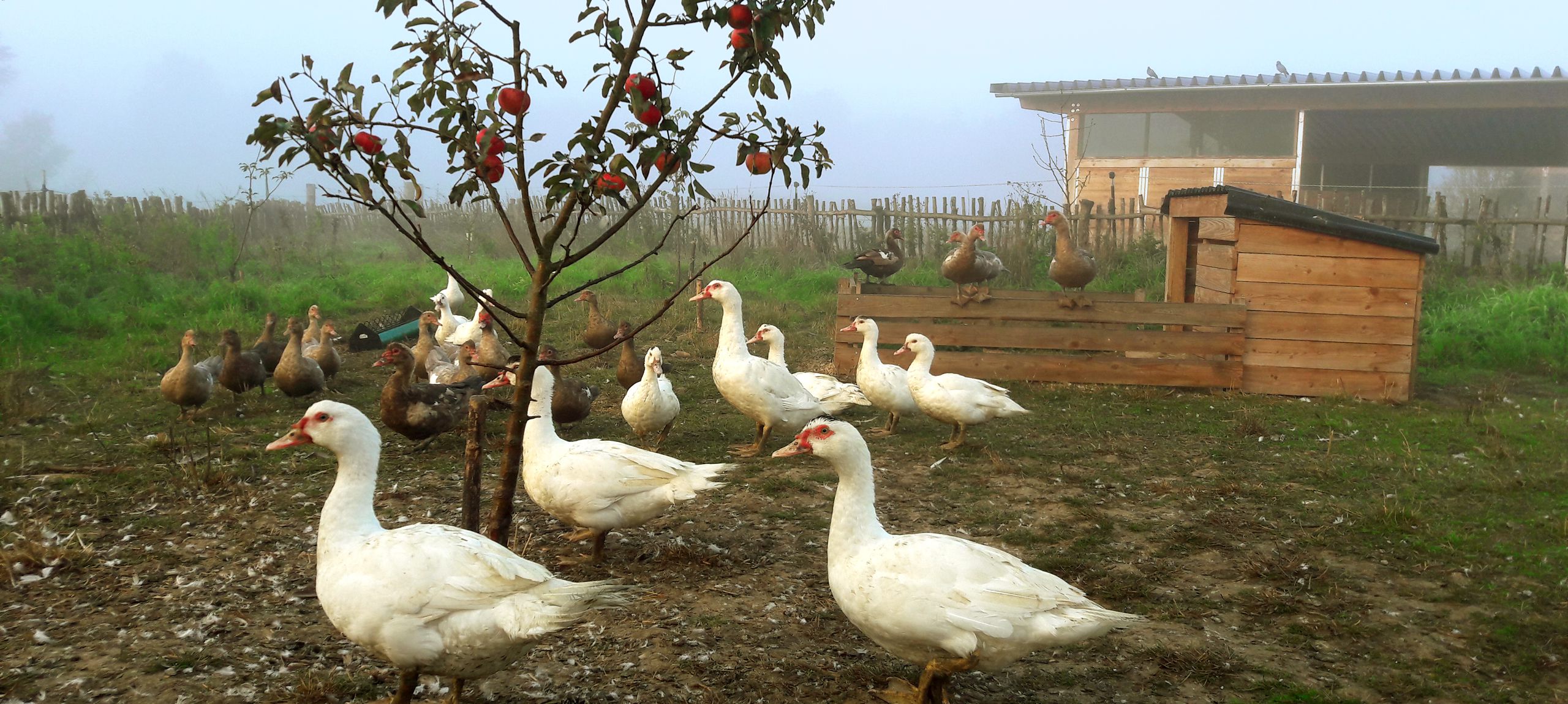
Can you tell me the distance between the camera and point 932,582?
3.34 metres

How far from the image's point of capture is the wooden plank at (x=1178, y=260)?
11.2 metres

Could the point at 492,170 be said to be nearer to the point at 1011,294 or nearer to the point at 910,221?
the point at 1011,294

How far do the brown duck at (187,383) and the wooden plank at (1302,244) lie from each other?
922cm

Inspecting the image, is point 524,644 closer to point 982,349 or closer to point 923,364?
point 923,364

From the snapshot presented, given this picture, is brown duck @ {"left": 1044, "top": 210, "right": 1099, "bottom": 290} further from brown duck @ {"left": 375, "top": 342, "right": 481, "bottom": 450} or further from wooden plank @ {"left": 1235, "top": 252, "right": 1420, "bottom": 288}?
brown duck @ {"left": 375, "top": 342, "right": 481, "bottom": 450}

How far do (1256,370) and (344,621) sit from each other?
27.9ft

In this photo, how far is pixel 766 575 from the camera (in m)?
4.69

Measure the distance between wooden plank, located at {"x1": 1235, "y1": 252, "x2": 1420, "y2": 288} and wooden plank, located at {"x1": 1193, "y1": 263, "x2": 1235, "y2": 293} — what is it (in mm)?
128

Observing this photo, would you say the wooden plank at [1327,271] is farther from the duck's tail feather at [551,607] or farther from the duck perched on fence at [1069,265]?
the duck's tail feather at [551,607]

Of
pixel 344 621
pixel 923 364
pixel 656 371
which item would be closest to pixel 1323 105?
pixel 923 364

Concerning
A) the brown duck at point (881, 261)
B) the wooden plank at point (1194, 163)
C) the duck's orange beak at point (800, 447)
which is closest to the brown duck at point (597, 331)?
the brown duck at point (881, 261)

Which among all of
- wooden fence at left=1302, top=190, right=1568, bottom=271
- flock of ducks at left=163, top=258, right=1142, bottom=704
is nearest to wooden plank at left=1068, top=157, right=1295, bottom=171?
wooden fence at left=1302, top=190, right=1568, bottom=271

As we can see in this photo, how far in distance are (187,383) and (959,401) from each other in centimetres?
600

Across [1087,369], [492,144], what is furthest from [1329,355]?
[492,144]
